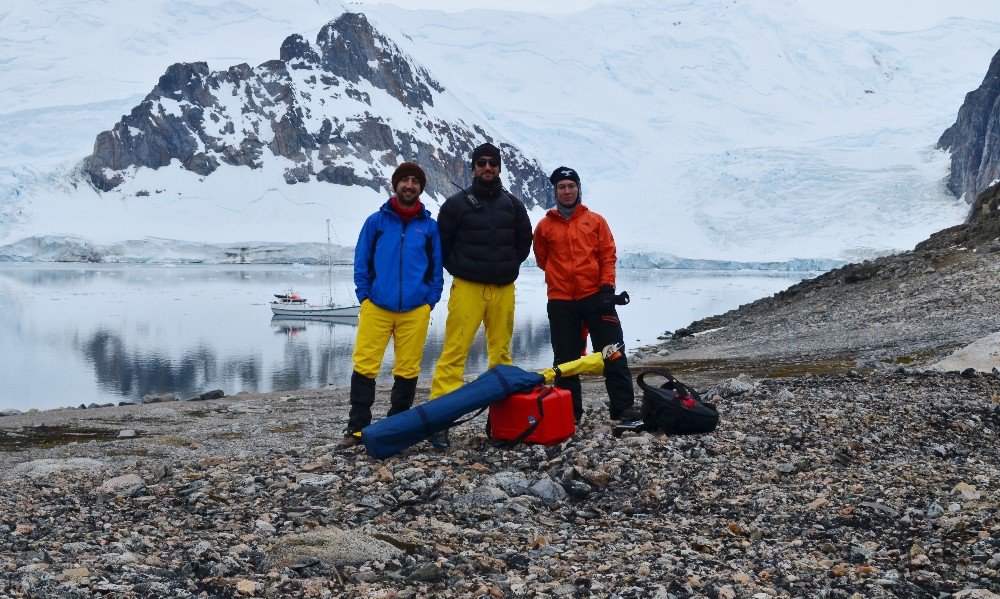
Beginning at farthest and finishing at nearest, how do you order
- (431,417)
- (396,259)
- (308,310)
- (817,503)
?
(308,310), (396,259), (431,417), (817,503)

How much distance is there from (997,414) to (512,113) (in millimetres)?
151019

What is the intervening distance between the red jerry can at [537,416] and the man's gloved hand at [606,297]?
101 centimetres

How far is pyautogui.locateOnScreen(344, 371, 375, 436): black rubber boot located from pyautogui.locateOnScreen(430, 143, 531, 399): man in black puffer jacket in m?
0.50

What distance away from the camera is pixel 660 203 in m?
112

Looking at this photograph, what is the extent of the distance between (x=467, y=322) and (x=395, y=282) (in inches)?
25.6

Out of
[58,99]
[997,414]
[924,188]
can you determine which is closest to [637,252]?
[924,188]

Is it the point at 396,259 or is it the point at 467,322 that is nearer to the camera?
the point at 396,259

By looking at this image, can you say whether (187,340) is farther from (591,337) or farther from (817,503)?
(817,503)

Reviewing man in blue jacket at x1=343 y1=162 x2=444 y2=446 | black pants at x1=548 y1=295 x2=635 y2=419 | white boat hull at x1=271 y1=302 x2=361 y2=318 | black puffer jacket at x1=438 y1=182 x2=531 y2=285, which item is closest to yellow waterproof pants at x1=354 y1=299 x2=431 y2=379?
man in blue jacket at x1=343 y1=162 x2=444 y2=446

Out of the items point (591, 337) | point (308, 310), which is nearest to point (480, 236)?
point (591, 337)

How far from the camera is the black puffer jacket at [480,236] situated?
6.94m

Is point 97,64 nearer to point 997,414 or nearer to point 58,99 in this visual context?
point 58,99

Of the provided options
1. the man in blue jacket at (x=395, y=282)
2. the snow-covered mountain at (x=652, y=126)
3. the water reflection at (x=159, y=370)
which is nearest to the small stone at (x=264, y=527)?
the man in blue jacket at (x=395, y=282)

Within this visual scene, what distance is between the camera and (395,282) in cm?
689
